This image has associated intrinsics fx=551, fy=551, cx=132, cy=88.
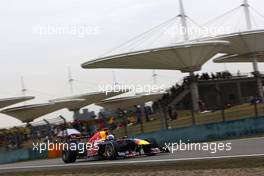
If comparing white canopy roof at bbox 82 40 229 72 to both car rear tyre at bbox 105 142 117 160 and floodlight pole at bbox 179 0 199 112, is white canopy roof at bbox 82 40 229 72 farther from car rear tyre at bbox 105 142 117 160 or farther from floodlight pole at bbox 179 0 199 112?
car rear tyre at bbox 105 142 117 160

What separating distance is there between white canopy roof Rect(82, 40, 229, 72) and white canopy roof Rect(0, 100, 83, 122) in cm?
2724

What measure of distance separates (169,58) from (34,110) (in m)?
35.9

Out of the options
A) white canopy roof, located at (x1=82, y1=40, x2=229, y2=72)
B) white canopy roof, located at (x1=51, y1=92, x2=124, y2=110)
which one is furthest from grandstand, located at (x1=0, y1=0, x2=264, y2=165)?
white canopy roof, located at (x1=51, y1=92, x2=124, y2=110)

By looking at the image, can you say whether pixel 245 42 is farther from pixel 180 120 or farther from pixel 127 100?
pixel 127 100

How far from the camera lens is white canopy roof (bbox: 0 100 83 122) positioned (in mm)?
83500

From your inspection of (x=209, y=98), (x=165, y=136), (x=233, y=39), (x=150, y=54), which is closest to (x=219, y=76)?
(x=209, y=98)

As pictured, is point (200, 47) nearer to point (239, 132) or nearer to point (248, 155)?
point (239, 132)

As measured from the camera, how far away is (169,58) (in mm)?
57000

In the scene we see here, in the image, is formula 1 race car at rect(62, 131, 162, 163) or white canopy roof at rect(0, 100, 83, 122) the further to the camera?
white canopy roof at rect(0, 100, 83, 122)

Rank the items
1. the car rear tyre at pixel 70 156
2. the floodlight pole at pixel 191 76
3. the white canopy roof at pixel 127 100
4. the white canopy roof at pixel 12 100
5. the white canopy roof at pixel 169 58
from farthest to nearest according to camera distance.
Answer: the white canopy roof at pixel 127 100, the white canopy roof at pixel 12 100, the floodlight pole at pixel 191 76, the white canopy roof at pixel 169 58, the car rear tyre at pixel 70 156

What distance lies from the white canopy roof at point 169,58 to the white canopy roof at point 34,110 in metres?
27.2

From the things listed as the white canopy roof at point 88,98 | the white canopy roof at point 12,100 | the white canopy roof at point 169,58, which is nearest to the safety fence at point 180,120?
the white canopy roof at point 169,58

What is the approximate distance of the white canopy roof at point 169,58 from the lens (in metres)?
53.8

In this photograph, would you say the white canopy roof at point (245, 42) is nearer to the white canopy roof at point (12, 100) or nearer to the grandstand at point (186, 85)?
the grandstand at point (186, 85)
